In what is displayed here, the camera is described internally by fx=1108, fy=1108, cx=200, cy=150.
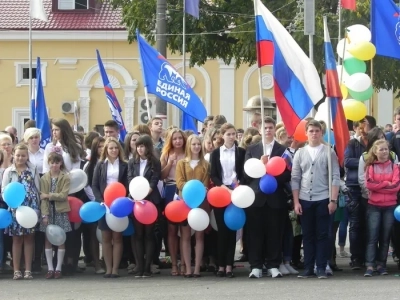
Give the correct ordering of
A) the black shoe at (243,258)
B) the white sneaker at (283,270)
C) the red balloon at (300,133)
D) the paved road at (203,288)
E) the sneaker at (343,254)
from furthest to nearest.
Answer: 1. the sneaker at (343,254)
2. the black shoe at (243,258)
3. the red balloon at (300,133)
4. the white sneaker at (283,270)
5. the paved road at (203,288)

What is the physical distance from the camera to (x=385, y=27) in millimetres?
15469

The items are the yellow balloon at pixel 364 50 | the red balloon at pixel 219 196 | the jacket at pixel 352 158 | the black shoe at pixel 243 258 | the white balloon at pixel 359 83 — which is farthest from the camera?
the yellow balloon at pixel 364 50

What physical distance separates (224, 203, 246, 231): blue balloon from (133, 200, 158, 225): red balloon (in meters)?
0.82

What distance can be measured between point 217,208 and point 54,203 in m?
1.89

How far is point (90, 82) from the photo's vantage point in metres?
39.1

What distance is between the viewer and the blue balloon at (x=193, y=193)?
1241 centimetres

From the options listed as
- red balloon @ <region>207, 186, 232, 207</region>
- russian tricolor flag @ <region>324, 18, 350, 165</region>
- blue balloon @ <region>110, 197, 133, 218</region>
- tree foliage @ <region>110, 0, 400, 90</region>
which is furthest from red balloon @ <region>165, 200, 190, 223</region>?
tree foliage @ <region>110, 0, 400, 90</region>

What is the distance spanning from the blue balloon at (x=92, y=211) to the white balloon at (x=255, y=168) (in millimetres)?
1750

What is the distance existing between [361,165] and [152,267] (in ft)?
9.49

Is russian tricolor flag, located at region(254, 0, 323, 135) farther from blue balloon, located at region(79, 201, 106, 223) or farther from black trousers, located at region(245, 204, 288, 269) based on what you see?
blue balloon, located at region(79, 201, 106, 223)

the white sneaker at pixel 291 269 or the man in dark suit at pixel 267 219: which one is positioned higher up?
the man in dark suit at pixel 267 219

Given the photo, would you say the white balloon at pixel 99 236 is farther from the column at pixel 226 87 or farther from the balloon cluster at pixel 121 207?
the column at pixel 226 87

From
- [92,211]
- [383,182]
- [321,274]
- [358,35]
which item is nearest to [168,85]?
[358,35]

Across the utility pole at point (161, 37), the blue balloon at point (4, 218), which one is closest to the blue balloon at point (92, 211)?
the blue balloon at point (4, 218)
